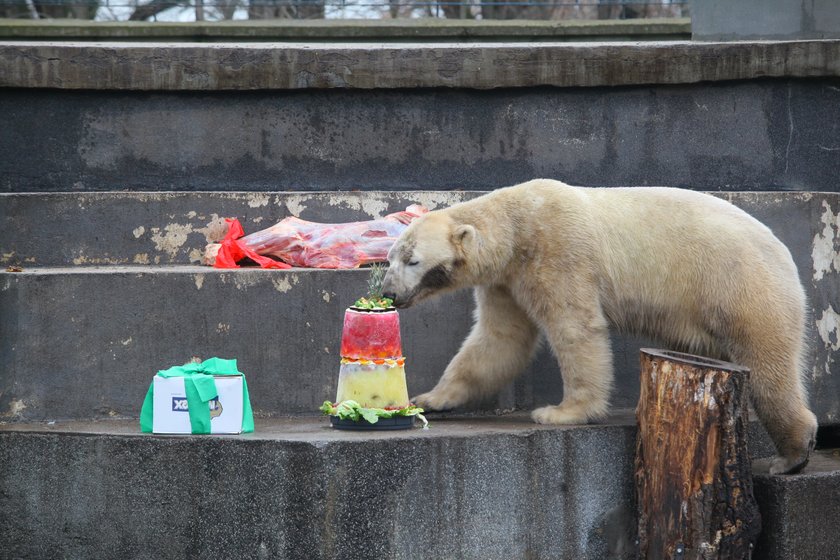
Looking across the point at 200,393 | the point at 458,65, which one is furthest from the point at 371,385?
the point at 458,65

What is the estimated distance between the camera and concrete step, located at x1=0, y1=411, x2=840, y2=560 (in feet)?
15.6

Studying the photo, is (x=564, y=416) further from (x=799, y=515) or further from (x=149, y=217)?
(x=149, y=217)

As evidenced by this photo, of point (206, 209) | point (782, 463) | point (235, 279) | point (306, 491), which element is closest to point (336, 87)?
point (206, 209)

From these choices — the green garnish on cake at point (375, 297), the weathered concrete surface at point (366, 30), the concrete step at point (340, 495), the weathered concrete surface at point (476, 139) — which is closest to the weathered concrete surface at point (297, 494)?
the concrete step at point (340, 495)

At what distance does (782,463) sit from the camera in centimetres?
523

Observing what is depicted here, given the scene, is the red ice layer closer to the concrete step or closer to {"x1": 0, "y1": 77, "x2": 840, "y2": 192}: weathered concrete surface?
the concrete step

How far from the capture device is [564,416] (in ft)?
17.4

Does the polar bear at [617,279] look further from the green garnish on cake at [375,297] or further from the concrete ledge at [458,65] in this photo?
the concrete ledge at [458,65]

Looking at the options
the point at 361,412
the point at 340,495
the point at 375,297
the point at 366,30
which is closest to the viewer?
the point at 340,495

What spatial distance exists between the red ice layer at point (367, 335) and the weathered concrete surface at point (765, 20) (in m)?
4.04

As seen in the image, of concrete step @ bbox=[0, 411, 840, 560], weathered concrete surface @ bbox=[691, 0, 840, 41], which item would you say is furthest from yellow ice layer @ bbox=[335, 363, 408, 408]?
weathered concrete surface @ bbox=[691, 0, 840, 41]

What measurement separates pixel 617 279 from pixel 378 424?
1334 millimetres

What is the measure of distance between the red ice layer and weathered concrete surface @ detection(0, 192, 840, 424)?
0.57 meters

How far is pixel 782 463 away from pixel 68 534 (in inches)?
126
